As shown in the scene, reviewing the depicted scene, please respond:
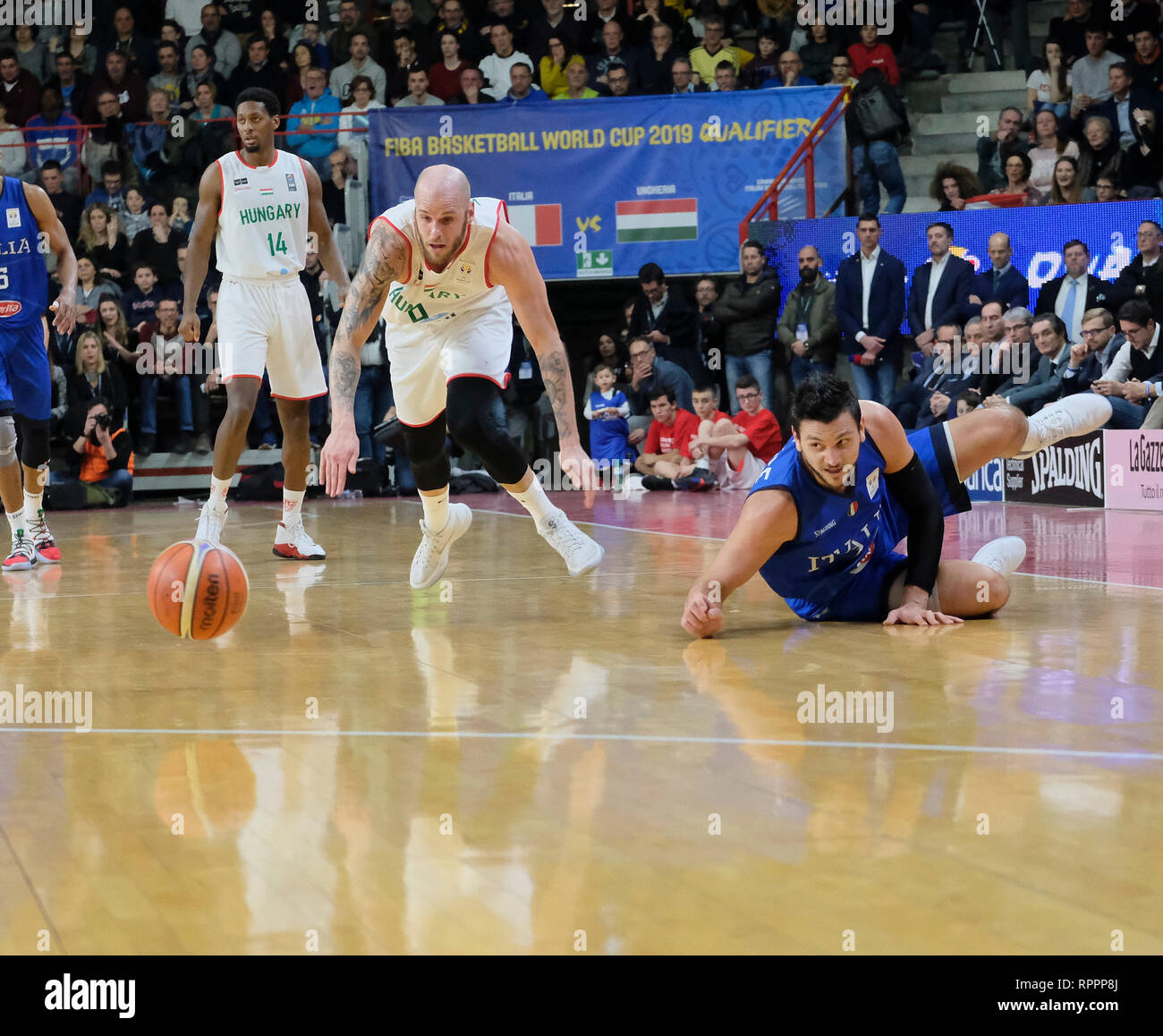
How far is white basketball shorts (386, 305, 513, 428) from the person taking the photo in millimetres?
6297

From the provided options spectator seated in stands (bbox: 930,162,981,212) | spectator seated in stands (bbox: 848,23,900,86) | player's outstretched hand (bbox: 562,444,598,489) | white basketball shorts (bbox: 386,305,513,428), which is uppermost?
spectator seated in stands (bbox: 848,23,900,86)

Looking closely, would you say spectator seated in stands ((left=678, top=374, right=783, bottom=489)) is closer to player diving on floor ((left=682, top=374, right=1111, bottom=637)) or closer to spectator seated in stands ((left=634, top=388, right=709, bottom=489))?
spectator seated in stands ((left=634, top=388, right=709, bottom=489))

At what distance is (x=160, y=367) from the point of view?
14.6 meters

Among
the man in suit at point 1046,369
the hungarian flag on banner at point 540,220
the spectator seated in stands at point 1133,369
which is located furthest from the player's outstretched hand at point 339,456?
the hungarian flag on banner at point 540,220

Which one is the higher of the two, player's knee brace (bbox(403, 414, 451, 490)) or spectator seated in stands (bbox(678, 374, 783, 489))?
player's knee brace (bbox(403, 414, 451, 490))

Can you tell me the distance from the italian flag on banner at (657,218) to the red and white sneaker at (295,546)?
7.50 metres

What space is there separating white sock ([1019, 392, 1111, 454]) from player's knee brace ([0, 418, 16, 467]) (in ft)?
18.0

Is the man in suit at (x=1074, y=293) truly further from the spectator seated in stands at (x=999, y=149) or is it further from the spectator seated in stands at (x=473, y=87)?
the spectator seated in stands at (x=473, y=87)

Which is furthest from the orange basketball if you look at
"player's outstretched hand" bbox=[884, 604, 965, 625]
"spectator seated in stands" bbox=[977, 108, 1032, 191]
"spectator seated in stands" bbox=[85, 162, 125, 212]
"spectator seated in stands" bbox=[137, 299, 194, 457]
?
"spectator seated in stands" bbox=[85, 162, 125, 212]

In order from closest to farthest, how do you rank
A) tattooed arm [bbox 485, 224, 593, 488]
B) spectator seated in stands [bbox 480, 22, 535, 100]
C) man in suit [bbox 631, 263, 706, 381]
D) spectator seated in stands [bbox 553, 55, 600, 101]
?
tattooed arm [bbox 485, 224, 593, 488] → man in suit [bbox 631, 263, 706, 381] → spectator seated in stands [bbox 553, 55, 600, 101] → spectator seated in stands [bbox 480, 22, 535, 100]

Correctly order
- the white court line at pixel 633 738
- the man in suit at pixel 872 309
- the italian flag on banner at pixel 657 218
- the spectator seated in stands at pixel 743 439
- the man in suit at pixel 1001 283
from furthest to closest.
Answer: the italian flag on banner at pixel 657 218 → the spectator seated in stands at pixel 743 439 → the man in suit at pixel 872 309 → the man in suit at pixel 1001 283 → the white court line at pixel 633 738

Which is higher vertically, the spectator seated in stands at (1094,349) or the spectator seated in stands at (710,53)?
the spectator seated in stands at (710,53)

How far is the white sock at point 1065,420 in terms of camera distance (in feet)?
19.6
